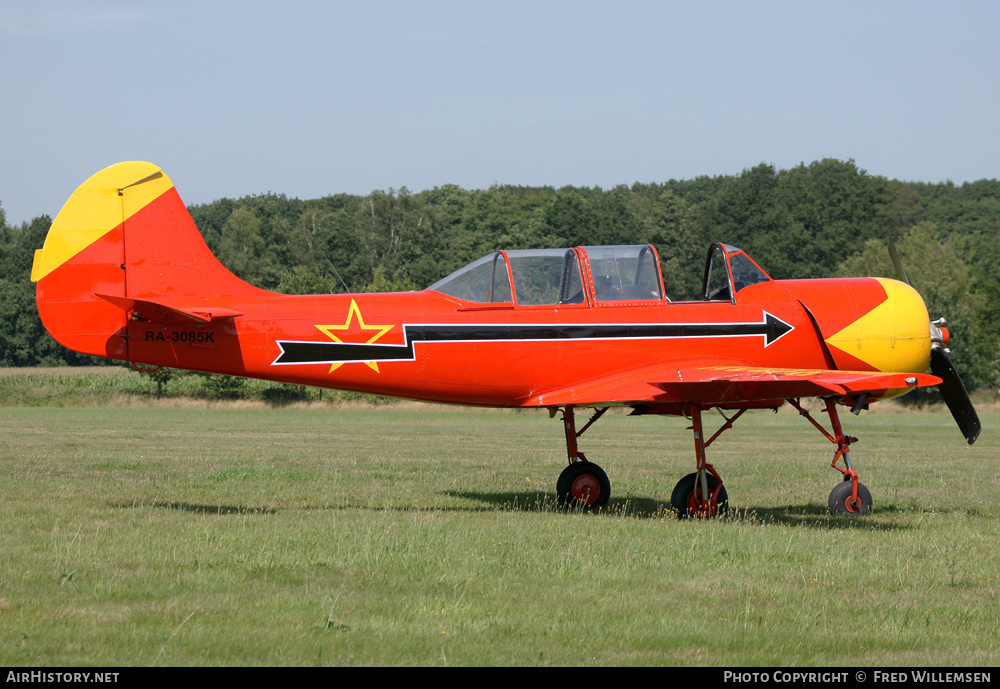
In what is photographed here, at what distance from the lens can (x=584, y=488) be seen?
1277 centimetres

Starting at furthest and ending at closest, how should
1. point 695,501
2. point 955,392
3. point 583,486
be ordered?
point 955,392 → point 583,486 → point 695,501

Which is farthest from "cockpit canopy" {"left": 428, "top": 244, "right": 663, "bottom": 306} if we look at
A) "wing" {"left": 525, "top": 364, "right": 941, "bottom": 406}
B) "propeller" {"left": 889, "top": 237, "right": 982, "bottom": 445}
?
"propeller" {"left": 889, "top": 237, "right": 982, "bottom": 445}

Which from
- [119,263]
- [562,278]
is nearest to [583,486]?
[562,278]

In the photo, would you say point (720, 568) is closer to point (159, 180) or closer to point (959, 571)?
point (959, 571)

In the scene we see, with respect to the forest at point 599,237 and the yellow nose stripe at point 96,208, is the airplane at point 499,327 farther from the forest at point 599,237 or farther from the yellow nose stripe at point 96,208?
the forest at point 599,237

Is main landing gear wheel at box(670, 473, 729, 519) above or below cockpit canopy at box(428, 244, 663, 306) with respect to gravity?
below

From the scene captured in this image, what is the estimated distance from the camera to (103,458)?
18.1 meters

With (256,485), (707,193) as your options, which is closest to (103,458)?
(256,485)

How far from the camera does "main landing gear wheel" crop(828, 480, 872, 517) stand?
11680mm

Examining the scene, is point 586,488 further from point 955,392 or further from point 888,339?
point 955,392

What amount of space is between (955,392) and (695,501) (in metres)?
4.27

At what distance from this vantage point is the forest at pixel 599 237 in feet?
251

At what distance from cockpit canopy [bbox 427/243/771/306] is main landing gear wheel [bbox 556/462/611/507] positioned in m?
2.44

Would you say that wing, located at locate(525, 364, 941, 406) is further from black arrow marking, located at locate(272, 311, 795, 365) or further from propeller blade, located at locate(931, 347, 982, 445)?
propeller blade, located at locate(931, 347, 982, 445)
